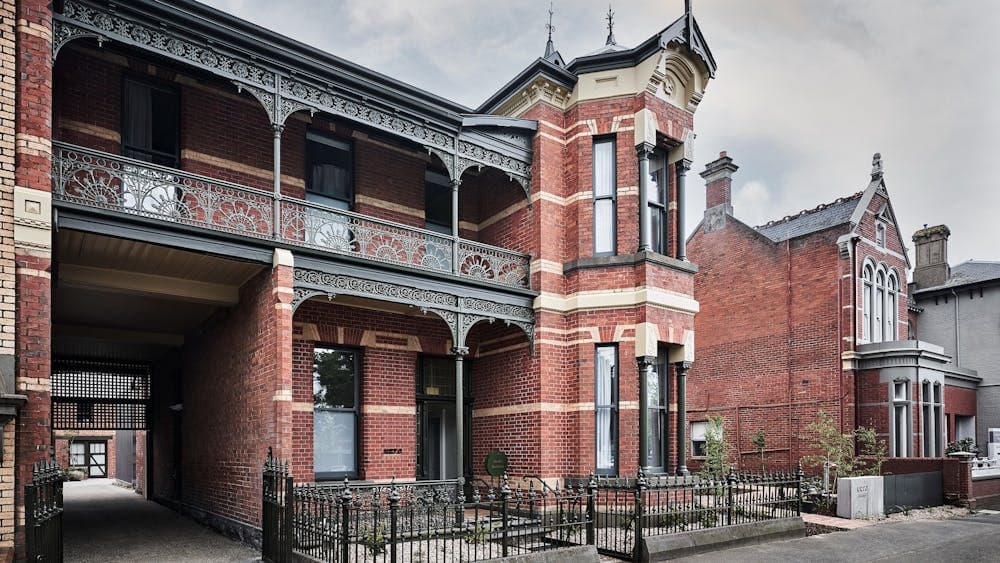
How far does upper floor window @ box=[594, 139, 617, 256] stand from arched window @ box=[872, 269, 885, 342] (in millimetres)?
12185

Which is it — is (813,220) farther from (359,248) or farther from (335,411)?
(335,411)

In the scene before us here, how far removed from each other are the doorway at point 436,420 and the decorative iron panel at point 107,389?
8405mm

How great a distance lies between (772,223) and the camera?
24.6 metres

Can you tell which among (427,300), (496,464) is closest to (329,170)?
(427,300)

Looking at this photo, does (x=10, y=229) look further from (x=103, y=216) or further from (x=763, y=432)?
(x=763, y=432)

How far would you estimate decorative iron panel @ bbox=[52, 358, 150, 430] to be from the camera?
17.2 metres

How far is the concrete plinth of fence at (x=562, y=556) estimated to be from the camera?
27.9 feet

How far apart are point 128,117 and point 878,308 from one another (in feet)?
69.3

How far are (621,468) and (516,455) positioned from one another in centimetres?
207

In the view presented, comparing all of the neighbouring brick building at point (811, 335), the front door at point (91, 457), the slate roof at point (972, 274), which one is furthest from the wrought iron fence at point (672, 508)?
the front door at point (91, 457)

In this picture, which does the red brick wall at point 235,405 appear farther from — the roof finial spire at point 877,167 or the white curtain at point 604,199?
the roof finial spire at point 877,167

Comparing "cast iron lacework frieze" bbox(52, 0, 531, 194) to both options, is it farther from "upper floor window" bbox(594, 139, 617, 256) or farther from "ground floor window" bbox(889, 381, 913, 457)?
"ground floor window" bbox(889, 381, 913, 457)

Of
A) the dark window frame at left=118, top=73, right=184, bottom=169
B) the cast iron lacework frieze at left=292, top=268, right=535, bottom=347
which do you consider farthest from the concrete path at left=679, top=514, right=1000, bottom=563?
the dark window frame at left=118, top=73, right=184, bottom=169

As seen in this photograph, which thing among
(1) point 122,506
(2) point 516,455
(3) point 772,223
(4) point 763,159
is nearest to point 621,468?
(2) point 516,455
